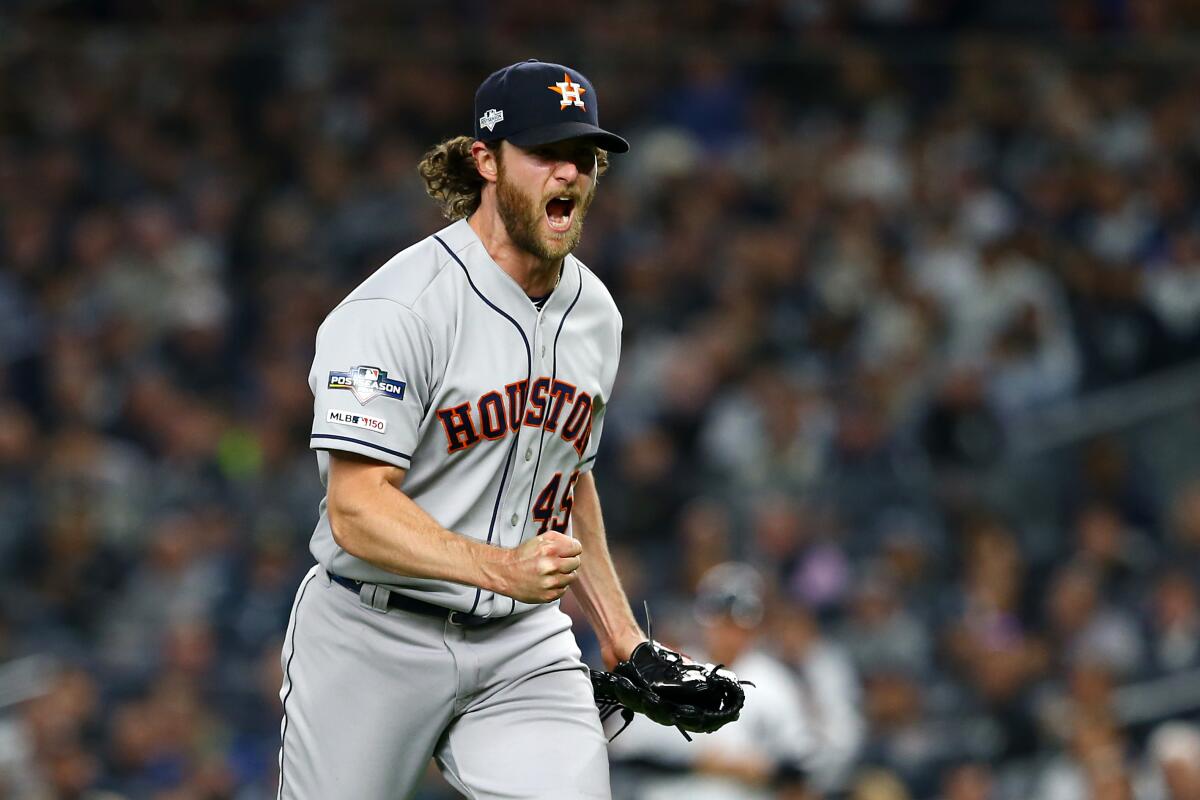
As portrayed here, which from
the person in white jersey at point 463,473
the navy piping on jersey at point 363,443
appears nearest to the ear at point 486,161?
the person in white jersey at point 463,473

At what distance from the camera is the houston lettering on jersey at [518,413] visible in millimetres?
3340

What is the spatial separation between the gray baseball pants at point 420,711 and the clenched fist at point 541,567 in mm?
450

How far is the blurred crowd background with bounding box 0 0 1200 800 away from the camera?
741cm

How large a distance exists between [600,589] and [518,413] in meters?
0.51

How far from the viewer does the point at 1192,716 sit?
280 inches

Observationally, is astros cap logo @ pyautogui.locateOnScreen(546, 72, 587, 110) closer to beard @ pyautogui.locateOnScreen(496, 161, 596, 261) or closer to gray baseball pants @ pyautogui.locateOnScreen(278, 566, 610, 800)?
beard @ pyautogui.locateOnScreen(496, 161, 596, 261)

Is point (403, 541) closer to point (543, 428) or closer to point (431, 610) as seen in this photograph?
point (431, 610)

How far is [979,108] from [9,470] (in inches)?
215

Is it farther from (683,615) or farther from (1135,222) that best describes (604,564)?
(1135,222)

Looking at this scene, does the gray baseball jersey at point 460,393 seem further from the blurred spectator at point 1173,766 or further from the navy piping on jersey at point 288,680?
the blurred spectator at point 1173,766

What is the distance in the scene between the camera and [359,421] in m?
3.17

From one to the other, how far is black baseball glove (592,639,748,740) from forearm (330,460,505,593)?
2.01 ft

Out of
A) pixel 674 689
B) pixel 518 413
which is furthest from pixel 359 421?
pixel 674 689

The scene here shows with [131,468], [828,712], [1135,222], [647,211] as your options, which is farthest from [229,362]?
[1135,222]
